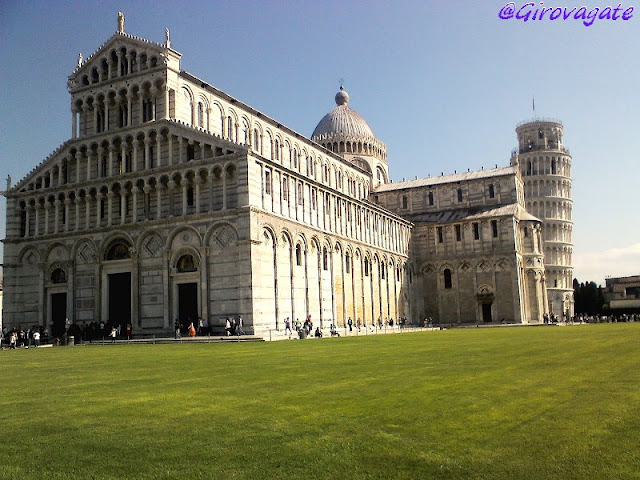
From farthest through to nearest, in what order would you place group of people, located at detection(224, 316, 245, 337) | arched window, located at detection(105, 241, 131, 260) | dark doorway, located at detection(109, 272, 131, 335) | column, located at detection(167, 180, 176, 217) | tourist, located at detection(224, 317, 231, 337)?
arched window, located at detection(105, 241, 131, 260) → dark doorway, located at detection(109, 272, 131, 335) → column, located at detection(167, 180, 176, 217) → group of people, located at detection(224, 316, 245, 337) → tourist, located at detection(224, 317, 231, 337)

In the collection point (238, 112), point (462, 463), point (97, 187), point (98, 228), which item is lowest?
point (462, 463)

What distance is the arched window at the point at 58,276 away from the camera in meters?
45.4

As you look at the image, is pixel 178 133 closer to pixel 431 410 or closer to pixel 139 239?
pixel 139 239

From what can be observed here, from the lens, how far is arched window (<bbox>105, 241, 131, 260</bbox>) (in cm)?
4325

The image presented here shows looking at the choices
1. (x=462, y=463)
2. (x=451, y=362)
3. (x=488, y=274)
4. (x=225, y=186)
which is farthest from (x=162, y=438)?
(x=488, y=274)

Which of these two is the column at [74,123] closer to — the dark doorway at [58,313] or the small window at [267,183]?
the dark doorway at [58,313]

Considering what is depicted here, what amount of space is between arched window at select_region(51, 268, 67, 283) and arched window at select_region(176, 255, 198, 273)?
1006 cm

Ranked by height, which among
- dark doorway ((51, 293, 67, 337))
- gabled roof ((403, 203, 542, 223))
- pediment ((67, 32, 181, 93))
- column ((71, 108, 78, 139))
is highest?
pediment ((67, 32, 181, 93))

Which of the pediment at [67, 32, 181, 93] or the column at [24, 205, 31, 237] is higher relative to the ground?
the pediment at [67, 32, 181, 93]

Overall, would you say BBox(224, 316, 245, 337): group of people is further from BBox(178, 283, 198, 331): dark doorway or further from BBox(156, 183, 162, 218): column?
BBox(156, 183, 162, 218): column

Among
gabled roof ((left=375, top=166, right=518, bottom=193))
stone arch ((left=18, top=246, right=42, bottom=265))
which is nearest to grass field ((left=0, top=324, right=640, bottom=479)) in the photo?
stone arch ((left=18, top=246, right=42, bottom=265))

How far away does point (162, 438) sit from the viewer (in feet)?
24.7

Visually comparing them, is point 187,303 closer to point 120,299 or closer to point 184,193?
point 120,299

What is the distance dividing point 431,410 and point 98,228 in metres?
39.4
